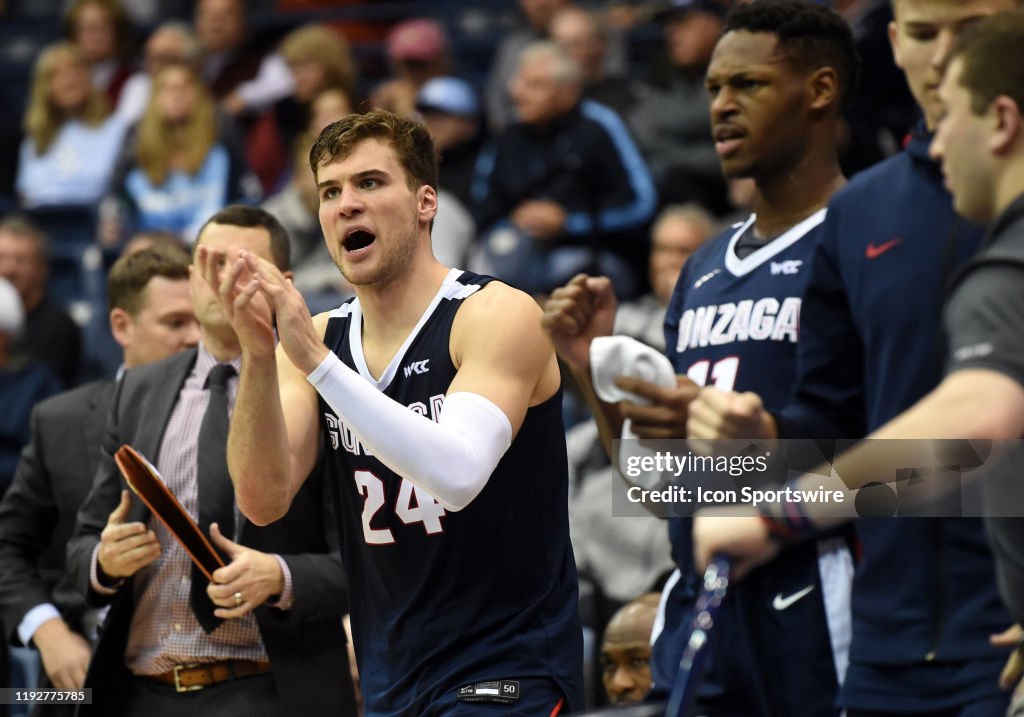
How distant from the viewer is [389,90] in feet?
35.5

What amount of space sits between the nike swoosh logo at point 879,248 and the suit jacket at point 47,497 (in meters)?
3.25

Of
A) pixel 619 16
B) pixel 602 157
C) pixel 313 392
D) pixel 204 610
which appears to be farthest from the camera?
pixel 619 16

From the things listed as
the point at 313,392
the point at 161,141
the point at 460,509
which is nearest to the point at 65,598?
the point at 313,392

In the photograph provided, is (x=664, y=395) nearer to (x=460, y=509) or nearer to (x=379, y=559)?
(x=460, y=509)

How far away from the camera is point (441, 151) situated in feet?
24.7

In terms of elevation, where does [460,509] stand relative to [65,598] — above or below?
above

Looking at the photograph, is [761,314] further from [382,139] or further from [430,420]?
[382,139]

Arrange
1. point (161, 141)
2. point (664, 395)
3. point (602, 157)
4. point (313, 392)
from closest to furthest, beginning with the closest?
point (664, 395)
point (313, 392)
point (602, 157)
point (161, 141)

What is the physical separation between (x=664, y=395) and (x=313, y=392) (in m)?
1.54

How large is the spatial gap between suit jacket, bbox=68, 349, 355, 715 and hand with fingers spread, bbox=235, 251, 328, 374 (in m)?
1.15

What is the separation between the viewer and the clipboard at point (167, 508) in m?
4.70

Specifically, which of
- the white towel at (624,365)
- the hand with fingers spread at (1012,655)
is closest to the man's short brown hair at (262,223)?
the white towel at (624,365)

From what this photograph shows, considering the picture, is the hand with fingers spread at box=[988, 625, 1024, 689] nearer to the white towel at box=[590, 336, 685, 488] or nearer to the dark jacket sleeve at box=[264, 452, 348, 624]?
the white towel at box=[590, 336, 685, 488]

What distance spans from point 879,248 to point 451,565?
1.53 metres
